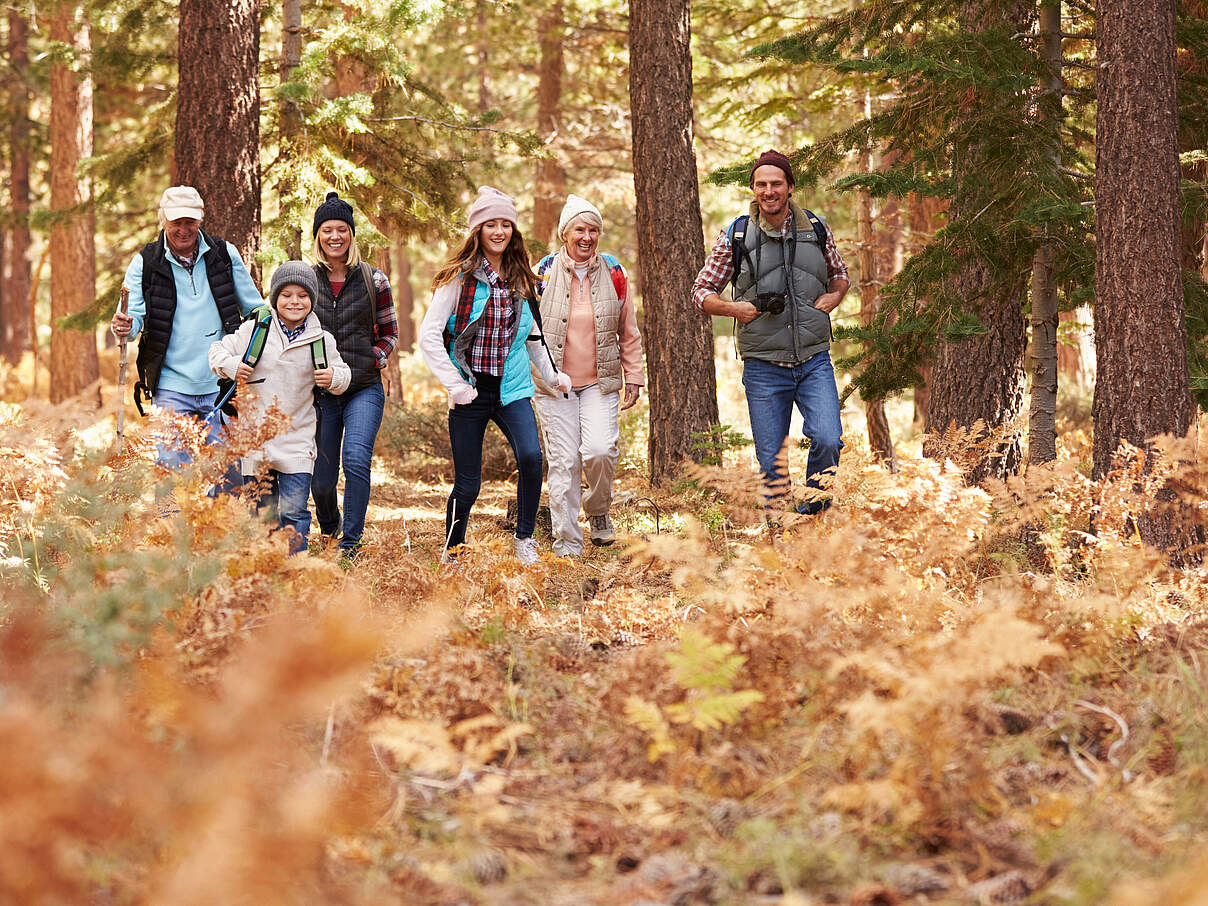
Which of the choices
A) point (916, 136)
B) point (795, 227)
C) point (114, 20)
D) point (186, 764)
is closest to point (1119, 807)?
point (186, 764)

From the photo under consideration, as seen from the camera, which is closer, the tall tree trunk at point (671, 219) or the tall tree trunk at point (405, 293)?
the tall tree trunk at point (671, 219)

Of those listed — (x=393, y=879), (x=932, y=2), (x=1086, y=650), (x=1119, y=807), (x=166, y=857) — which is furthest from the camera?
(x=932, y=2)

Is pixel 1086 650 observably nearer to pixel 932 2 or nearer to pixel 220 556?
pixel 220 556

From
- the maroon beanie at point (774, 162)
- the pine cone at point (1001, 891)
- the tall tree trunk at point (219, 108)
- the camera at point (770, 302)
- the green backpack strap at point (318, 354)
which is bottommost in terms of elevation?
the pine cone at point (1001, 891)

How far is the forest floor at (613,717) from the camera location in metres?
2.60

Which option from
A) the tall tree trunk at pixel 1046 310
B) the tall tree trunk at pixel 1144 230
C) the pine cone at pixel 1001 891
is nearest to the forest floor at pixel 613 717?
the pine cone at pixel 1001 891

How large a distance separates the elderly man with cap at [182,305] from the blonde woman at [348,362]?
538mm

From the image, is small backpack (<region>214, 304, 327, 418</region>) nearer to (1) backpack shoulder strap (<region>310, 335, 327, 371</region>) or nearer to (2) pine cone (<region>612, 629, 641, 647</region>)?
(1) backpack shoulder strap (<region>310, 335, 327, 371</region>)

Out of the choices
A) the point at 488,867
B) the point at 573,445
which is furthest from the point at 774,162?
the point at 488,867

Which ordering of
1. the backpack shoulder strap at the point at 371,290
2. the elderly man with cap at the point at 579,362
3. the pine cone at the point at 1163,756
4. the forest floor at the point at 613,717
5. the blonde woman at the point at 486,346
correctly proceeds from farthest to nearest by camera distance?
1. the elderly man with cap at the point at 579,362
2. the backpack shoulder strap at the point at 371,290
3. the blonde woman at the point at 486,346
4. the pine cone at the point at 1163,756
5. the forest floor at the point at 613,717

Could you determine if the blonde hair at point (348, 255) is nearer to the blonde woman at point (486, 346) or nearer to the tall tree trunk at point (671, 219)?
the blonde woman at point (486, 346)

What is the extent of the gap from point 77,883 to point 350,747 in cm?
97

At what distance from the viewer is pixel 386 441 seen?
1369 cm

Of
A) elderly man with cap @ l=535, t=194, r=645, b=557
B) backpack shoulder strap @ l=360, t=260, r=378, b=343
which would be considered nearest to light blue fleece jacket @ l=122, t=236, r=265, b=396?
backpack shoulder strap @ l=360, t=260, r=378, b=343
